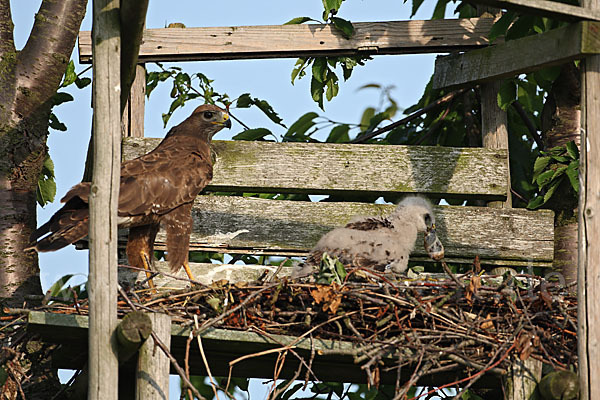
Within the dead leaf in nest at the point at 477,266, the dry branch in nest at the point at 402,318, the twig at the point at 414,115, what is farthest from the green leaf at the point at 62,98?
the dead leaf in nest at the point at 477,266

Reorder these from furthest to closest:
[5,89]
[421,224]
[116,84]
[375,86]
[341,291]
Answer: [375,86] → [5,89] → [421,224] → [341,291] → [116,84]

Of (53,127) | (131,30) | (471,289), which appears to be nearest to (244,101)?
(53,127)

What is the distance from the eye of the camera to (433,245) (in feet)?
21.2

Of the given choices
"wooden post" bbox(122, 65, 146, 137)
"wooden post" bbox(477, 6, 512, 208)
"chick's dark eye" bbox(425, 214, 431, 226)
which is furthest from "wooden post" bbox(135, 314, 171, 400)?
"wooden post" bbox(477, 6, 512, 208)

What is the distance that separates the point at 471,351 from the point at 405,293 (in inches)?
17.4

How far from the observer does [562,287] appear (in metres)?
5.65

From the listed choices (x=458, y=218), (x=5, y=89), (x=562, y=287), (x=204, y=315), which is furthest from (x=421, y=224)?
(x=5, y=89)

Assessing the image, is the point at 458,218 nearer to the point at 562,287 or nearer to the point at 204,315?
the point at 562,287

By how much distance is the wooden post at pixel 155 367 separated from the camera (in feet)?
15.9

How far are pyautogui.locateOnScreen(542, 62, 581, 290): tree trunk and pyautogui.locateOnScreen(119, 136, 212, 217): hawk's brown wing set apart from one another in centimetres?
242

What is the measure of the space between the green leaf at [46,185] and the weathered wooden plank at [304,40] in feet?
2.80

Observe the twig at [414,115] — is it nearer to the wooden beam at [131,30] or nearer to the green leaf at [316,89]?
the green leaf at [316,89]

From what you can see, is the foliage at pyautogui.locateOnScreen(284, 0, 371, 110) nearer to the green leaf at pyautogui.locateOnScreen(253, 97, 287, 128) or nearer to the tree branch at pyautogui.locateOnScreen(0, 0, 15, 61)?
the green leaf at pyautogui.locateOnScreen(253, 97, 287, 128)

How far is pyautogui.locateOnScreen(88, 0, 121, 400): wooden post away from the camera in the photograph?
460 centimetres
